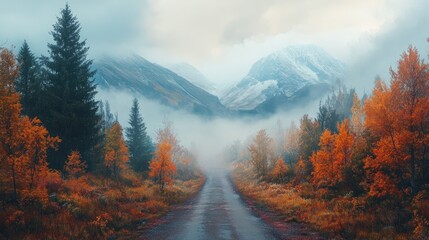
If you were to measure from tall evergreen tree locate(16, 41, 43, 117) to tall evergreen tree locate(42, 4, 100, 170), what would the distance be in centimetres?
260

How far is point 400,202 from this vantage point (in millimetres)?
20750

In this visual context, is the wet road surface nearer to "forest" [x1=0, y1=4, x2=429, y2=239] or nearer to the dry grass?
"forest" [x1=0, y1=4, x2=429, y2=239]

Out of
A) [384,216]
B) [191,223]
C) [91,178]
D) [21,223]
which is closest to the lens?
[21,223]

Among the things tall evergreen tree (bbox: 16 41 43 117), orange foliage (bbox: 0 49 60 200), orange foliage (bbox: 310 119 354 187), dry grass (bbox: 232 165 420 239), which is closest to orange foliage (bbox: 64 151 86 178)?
tall evergreen tree (bbox: 16 41 43 117)

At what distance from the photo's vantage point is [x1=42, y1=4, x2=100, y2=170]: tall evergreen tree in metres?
32.6

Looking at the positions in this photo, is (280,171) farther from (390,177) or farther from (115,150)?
(390,177)

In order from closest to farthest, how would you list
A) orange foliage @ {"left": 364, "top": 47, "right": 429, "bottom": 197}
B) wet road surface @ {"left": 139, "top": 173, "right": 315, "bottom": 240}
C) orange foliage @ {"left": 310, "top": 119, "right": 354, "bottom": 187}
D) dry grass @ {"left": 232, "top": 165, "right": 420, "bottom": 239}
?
dry grass @ {"left": 232, "top": 165, "right": 420, "bottom": 239} → wet road surface @ {"left": 139, "top": 173, "right": 315, "bottom": 240} → orange foliage @ {"left": 364, "top": 47, "right": 429, "bottom": 197} → orange foliage @ {"left": 310, "top": 119, "right": 354, "bottom": 187}

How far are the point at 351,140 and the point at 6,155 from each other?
28544 mm

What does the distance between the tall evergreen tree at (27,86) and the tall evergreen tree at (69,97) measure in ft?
8.51

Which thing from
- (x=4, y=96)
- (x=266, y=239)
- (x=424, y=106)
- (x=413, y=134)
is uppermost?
(x=4, y=96)

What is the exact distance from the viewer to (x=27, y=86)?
41188 mm

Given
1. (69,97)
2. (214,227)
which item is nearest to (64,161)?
(69,97)

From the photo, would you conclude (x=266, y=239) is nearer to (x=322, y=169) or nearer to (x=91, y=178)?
(x=322, y=169)

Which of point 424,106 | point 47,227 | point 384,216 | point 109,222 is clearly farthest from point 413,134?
point 47,227
